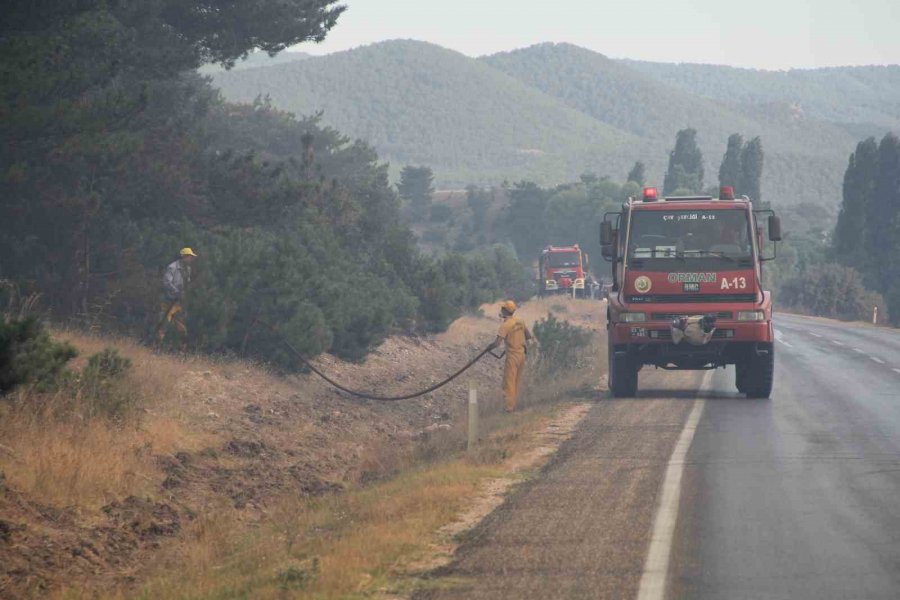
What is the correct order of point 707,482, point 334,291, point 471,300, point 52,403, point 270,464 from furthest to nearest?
point 471,300, point 334,291, point 270,464, point 52,403, point 707,482

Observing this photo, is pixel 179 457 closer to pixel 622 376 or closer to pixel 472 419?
pixel 472 419

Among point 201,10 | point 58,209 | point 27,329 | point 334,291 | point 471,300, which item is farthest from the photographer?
point 471,300

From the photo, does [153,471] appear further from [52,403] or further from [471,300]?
[471,300]

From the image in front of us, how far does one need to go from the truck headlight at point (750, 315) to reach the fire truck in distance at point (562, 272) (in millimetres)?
44603

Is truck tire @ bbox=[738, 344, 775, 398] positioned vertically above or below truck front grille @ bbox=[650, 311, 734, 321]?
below

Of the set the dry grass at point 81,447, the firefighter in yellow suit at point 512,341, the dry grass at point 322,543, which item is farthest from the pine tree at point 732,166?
the dry grass at point 322,543

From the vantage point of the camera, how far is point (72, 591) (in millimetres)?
10000

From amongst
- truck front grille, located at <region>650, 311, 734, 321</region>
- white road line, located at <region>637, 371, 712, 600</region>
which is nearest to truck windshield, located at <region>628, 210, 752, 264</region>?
truck front grille, located at <region>650, 311, 734, 321</region>

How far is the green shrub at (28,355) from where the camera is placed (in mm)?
10688

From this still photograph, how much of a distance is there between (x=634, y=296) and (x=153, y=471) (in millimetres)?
8160

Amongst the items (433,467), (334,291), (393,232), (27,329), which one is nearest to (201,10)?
(334,291)

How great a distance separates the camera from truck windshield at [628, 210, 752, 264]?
19688 millimetres

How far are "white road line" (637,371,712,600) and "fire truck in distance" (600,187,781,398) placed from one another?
3.73 meters

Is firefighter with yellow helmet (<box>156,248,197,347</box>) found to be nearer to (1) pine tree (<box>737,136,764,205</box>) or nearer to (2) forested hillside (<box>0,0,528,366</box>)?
(2) forested hillside (<box>0,0,528,366</box>)
